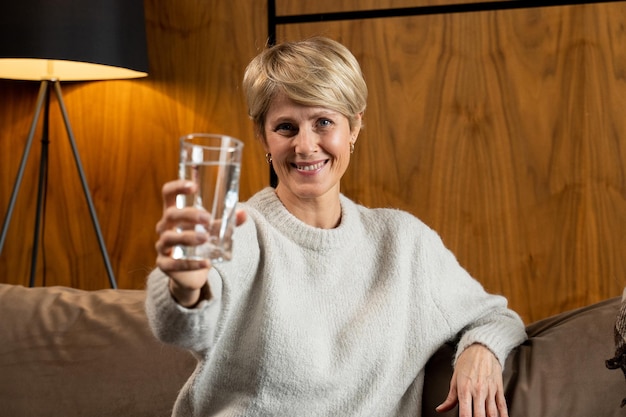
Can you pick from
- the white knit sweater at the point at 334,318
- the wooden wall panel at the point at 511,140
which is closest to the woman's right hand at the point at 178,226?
the white knit sweater at the point at 334,318

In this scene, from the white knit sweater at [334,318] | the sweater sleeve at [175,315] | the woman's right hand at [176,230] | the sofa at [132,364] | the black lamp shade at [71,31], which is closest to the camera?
the woman's right hand at [176,230]

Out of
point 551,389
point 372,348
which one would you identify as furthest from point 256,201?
point 551,389

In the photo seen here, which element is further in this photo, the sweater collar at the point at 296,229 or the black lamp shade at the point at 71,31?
the black lamp shade at the point at 71,31

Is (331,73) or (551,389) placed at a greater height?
(331,73)

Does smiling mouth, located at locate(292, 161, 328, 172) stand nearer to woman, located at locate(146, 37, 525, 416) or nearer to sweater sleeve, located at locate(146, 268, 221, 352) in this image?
woman, located at locate(146, 37, 525, 416)

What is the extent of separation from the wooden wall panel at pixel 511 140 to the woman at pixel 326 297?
2.02 ft

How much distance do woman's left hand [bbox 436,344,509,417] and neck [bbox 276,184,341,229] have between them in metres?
0.41

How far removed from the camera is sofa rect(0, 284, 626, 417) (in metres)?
1.73

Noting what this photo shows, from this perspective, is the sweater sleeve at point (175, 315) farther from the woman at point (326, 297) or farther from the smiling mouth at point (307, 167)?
the smiling mouth at point (307, 167)

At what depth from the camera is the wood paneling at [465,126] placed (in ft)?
8.05

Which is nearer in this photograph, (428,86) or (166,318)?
(166,318)

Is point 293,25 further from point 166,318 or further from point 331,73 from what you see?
point 166,318

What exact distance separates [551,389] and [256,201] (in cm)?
71

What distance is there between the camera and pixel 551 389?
173 cm
